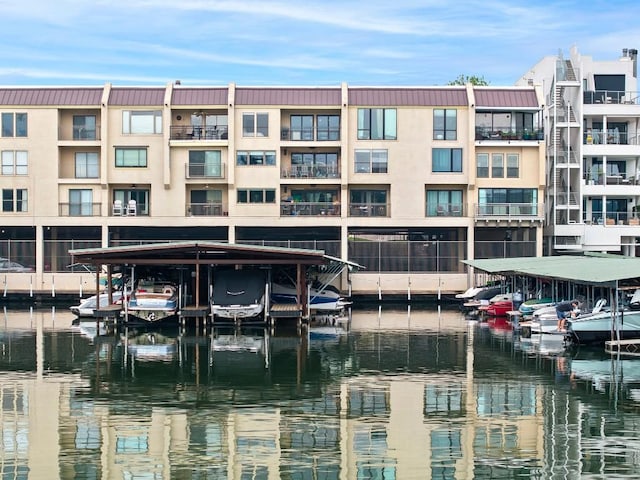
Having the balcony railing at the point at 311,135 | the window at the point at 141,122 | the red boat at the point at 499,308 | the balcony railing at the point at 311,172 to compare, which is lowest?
the red boat at the point at 499,308

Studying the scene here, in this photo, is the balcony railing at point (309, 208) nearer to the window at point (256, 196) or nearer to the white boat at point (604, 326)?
the window at point (256, 196)

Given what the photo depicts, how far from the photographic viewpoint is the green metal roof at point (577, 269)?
144ft

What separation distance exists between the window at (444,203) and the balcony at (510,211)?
68.6 inches

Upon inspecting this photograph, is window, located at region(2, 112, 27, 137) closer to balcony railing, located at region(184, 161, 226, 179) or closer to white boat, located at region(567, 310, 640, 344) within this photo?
balcony railing, located at region(184, 161, 226, 179)

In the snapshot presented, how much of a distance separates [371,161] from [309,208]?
19.6 ft

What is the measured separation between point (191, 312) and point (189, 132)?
26.3 meters

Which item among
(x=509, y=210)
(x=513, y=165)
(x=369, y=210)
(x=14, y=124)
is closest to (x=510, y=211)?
(x=509, y=210)

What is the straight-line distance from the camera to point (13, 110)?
78312 millimetres

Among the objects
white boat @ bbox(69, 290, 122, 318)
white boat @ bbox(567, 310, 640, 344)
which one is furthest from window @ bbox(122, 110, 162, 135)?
white boat @ bbox(567, 310, 640, 344)

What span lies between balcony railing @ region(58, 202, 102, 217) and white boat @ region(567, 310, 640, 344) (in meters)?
42.2

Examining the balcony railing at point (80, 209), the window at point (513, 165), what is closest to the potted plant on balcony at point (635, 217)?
the window at point (513, 165)

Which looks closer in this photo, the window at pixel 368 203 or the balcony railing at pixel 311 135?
the window at pixel 368 203

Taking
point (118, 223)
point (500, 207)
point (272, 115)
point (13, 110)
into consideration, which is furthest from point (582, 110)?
point (13, 110)

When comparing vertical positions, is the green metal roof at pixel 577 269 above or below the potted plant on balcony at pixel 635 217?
below
